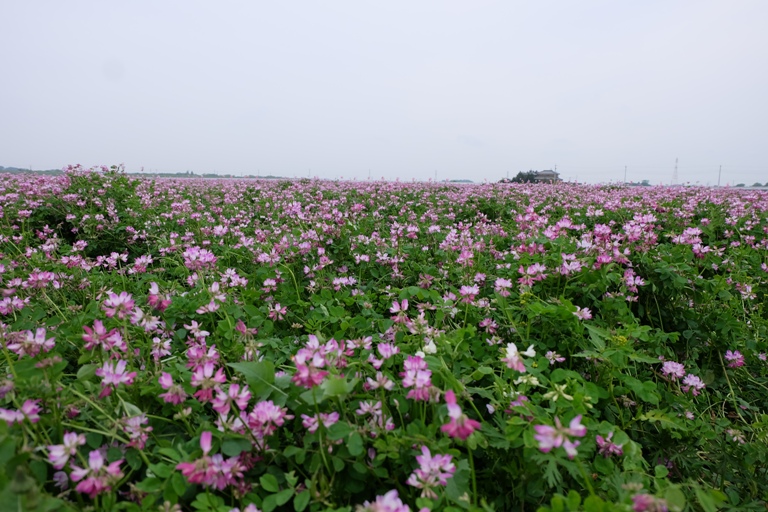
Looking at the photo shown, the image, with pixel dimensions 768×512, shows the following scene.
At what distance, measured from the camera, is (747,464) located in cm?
183

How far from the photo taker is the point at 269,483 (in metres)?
1.12

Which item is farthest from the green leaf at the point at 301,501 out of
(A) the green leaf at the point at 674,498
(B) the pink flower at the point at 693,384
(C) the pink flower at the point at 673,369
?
(B) the pink flower at the point at 693,384

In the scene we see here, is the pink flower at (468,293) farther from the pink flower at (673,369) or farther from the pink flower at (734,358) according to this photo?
the pink flower at (734,358)

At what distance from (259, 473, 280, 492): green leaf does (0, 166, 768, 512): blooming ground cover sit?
0.01m

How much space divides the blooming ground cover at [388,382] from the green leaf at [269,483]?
0.01m

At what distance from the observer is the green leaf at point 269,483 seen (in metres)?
1.11

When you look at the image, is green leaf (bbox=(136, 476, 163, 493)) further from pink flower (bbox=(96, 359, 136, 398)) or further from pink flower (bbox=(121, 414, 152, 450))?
pink flower (bbox=(96, 359, 136, 398))

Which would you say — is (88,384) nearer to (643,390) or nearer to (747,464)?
(643,390)

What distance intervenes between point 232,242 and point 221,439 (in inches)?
141

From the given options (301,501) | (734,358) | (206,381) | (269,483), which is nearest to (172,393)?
(206,381)

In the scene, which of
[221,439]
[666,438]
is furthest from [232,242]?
[666,438]

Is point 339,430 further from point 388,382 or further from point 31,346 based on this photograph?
point 31,346

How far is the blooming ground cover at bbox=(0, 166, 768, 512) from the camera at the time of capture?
111 cm

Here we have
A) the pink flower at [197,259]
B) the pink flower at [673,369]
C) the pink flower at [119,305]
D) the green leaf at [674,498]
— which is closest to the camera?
the green leaf at [674,498]
